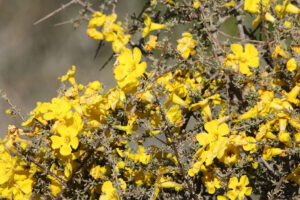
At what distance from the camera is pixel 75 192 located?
76.0 inches

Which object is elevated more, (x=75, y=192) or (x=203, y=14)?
(x=203, y=14)

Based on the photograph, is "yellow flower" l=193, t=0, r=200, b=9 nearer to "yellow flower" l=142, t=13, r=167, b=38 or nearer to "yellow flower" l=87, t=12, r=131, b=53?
"yellow flower" l=142, t=13, r=167, b=38

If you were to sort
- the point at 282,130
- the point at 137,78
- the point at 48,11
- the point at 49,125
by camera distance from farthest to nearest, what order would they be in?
the point at 48,11
the point at 49,125
the point at 282,130
the point at 137,78

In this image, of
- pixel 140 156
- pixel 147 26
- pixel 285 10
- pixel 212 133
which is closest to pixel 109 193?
pixel 140 156

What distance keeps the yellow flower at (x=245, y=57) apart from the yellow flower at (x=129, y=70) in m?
0.53

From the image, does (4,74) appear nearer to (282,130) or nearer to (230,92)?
(230,92)

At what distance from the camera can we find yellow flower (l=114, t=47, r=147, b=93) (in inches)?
61.9

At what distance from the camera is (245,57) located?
184 cm

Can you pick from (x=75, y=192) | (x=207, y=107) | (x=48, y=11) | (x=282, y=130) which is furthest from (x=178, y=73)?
(x=48, y=11)

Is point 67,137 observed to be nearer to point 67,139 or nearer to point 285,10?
point 67,139

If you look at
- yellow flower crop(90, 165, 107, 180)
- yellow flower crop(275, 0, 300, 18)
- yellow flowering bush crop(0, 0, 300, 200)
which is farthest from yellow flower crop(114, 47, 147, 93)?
yellow flower crop(275, 0, 300, 18)

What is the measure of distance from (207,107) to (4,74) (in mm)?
2414

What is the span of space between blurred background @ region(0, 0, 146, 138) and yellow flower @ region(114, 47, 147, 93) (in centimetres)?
144

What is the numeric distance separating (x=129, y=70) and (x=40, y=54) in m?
2.02
